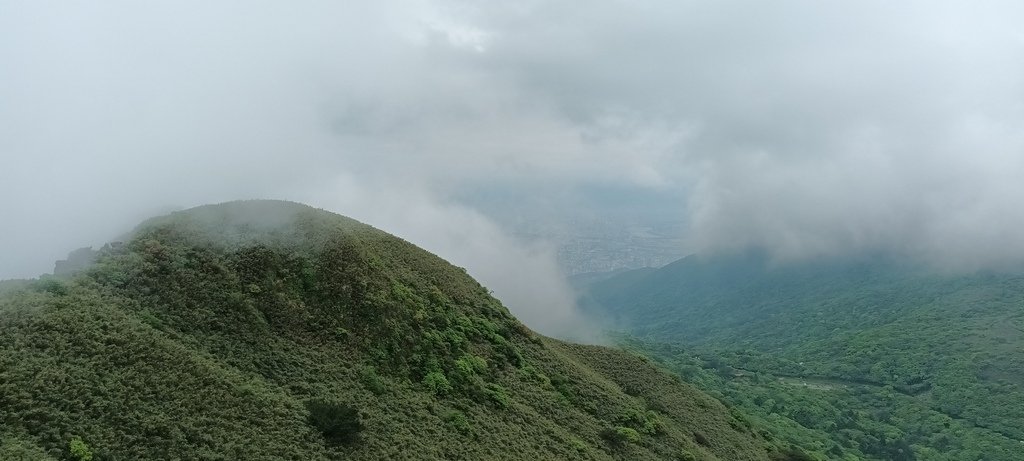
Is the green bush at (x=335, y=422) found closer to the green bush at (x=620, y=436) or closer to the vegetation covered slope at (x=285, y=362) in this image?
the vegetation covered slope at (x=285, y=362)

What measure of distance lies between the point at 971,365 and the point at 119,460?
22114cm

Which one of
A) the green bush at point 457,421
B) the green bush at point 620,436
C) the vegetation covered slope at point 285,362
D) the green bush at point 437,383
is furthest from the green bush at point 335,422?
the green bush at point 620,436

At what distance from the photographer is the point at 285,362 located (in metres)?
30.9

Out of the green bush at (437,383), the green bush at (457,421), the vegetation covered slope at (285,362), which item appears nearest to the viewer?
the vegetation covered slope at (285,362)

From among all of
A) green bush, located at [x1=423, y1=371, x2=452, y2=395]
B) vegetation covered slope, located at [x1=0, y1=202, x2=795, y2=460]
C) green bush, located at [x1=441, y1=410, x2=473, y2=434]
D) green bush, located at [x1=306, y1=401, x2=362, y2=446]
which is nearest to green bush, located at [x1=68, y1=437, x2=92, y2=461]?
vegetation covered slope, located at [x1=0, y1=202, x2=795, y2=460]

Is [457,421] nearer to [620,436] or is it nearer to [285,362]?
[285,362]

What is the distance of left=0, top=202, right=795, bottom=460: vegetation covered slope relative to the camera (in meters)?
22.8

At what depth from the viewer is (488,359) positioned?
4341cm

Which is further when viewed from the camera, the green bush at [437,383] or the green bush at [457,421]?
the green bush at [437,383]

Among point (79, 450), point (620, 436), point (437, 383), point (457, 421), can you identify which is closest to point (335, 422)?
point (457, 421)

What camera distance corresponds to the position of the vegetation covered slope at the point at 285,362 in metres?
22.8

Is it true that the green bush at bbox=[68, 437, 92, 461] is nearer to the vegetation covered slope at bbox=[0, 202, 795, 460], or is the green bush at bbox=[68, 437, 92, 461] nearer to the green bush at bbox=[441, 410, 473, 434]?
the vegetation covered slope at bbox=[0, 202, 795, 460]

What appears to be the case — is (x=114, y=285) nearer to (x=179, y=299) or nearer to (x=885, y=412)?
(x=179, y=299)

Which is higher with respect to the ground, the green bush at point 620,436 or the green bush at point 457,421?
the green bush at point 457,421
